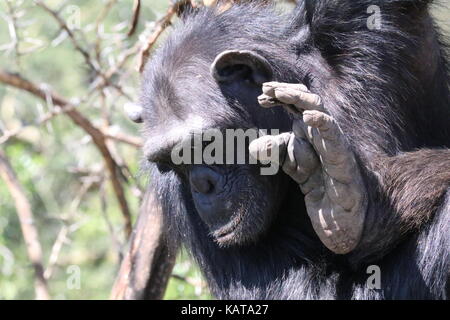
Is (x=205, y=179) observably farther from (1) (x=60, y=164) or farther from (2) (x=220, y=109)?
(1) (x=60, y=164)

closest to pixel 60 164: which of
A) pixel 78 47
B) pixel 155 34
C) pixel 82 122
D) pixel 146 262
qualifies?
pixel 82 122

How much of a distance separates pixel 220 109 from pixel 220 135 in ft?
0.48

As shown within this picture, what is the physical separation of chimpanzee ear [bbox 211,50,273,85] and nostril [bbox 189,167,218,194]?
0.51 m

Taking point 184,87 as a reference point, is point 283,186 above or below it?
below

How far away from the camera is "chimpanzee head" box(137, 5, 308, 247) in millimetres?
4332

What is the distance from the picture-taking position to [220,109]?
173 inches

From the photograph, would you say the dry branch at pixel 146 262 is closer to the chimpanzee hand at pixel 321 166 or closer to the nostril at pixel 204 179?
the nostril at pixel 204 179

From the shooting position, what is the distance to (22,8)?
6453 millimetres

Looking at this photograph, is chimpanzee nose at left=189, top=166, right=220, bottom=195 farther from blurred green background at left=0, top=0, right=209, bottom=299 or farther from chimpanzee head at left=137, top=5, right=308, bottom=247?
blurred green background at left=0, top=0, right=209, bottom=299

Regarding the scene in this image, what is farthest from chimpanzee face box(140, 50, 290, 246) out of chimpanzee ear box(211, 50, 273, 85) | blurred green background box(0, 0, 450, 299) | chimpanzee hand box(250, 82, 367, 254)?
blurred green background box(0, 0, 450, 299)

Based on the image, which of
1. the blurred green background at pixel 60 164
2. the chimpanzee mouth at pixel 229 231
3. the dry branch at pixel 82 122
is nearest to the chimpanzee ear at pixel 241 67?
the chimpanzee mouth at pixel 229 231
